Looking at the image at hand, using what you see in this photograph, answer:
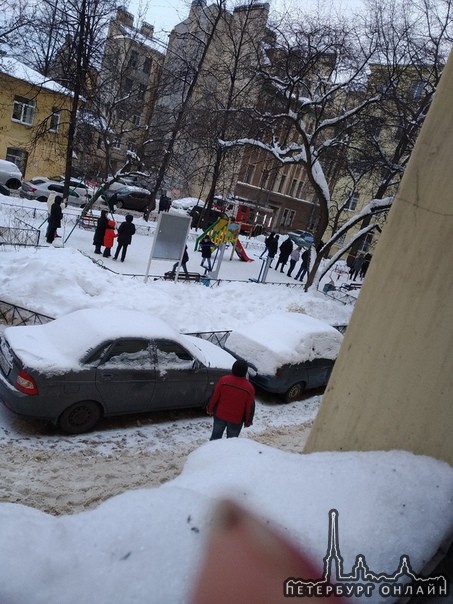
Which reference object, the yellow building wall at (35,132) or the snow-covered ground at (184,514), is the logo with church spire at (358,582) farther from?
the yellow building wall at (35,132)

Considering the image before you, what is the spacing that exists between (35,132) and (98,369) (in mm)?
28604

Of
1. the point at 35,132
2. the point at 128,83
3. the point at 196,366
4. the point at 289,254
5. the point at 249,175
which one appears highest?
the point at 128,83

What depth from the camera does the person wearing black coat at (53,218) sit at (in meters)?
15.2

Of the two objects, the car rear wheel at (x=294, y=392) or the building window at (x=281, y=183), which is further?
the building window at (x=281, y=183)

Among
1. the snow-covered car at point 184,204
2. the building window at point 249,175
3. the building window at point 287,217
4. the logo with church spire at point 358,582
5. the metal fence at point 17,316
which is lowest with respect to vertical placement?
the metal fence at point 17,316

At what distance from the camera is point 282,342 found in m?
9.64

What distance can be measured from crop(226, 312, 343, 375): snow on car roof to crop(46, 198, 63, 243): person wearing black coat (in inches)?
340

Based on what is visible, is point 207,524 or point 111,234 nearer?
point 207,524

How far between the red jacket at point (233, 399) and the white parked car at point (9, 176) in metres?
23.2

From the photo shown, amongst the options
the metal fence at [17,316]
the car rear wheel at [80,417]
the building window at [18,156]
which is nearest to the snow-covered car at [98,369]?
the car rear wheel at [80,417]

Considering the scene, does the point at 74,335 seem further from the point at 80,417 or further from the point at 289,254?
the point at 289,254

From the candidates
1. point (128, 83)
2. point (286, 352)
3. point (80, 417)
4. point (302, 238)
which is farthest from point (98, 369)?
point (302, 238)

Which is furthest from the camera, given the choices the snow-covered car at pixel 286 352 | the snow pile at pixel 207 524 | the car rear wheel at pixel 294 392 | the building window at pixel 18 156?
the building window at pixel 18 156

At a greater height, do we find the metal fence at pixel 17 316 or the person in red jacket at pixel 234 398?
the person in red jacket at pixel 234 398
